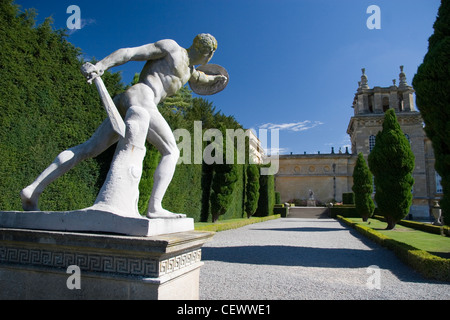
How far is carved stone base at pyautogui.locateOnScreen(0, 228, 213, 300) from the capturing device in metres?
2.35

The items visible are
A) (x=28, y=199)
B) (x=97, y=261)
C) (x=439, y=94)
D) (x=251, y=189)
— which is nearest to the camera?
(x=97, y=261)

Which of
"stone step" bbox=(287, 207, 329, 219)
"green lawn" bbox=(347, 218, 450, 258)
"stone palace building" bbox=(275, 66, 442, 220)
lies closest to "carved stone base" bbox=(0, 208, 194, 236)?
"green lawn" bbox=(347, 218, 450, 258)

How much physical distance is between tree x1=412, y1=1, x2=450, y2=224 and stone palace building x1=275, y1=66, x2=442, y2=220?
30.6m

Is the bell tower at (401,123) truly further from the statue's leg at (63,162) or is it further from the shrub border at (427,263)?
the statue's leg at (63,162)

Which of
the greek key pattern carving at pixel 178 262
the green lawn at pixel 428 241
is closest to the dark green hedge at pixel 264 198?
the green lawn at pixel 428 241

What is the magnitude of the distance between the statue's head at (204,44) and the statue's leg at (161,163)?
90cm

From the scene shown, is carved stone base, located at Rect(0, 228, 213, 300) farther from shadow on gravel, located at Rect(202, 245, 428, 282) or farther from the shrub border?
the shrub border

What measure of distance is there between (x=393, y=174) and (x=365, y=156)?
2542 cm

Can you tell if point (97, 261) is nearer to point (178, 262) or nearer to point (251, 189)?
point (178, 262)

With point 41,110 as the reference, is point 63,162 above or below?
below

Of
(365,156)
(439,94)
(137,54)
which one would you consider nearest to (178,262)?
(137,54)

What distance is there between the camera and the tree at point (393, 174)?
1312cm

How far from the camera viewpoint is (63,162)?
2.99 meters

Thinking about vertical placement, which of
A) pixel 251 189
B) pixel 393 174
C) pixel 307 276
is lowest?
pixel 307 276
